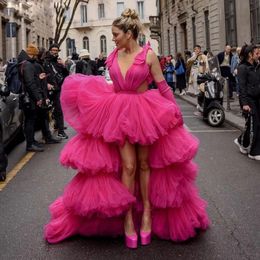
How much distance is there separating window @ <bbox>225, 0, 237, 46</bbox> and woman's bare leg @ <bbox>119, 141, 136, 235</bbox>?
1959 cm

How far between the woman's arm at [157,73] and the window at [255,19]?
16.9 m

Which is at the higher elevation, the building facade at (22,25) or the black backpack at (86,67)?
the building facade at (22,25)

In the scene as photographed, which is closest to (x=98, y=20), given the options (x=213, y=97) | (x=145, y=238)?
(x=213, y=97)

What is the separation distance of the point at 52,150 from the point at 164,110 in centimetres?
567

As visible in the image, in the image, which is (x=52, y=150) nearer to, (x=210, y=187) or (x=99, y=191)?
(x=210, y=187)

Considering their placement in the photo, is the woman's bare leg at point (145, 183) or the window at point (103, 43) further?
the window at point (103, 43)

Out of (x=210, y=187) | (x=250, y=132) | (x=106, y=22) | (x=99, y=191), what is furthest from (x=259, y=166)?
(x=106, y=22)

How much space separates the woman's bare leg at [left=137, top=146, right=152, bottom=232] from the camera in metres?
4.40

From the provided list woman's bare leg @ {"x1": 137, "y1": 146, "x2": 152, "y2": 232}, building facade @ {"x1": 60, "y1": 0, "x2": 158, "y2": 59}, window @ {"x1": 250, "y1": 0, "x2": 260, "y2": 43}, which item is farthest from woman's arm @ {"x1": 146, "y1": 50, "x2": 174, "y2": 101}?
building facade @ {"x1": 60, "y1": 0, "x2": 158, "y2": 59}

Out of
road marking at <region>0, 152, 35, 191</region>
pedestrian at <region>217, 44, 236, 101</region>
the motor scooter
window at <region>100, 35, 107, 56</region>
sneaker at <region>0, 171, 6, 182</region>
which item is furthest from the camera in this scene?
window at <region>100, 35, 107, 56</region>

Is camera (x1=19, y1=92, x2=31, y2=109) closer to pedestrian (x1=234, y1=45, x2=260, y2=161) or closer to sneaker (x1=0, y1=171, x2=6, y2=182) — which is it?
sneaker (x1=0, y1=171, x2=6, y2=182)

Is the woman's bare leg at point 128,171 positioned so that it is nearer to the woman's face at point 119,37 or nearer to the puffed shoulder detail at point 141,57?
the puffed shoulder detail at point 141,57

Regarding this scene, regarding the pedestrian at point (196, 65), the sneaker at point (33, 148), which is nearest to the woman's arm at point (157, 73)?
the sneaker at point (33, 148)

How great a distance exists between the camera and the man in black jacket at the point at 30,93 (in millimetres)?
9266
